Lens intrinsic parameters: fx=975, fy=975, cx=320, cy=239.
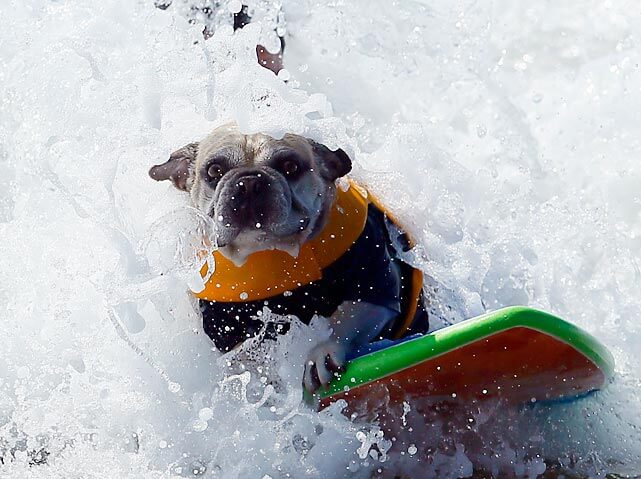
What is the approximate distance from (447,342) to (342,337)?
44 centimetres

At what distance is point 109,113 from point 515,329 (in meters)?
1.87

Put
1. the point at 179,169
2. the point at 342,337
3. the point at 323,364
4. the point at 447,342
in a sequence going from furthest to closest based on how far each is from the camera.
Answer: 1. the point at 179,169
2. the point at 342,337
3. the point at 323,364
4. the point at 447,342

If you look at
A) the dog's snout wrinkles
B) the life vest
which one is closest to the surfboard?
the life vest

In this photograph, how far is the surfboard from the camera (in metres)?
3.28

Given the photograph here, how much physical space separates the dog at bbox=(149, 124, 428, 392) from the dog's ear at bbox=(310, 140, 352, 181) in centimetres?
3

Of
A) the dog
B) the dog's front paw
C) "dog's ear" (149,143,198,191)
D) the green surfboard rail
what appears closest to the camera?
the green surfboard rail

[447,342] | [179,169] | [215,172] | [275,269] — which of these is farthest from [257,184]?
[447,342]

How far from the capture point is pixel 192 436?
335cm

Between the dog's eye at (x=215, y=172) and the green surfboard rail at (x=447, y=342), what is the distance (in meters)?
0.85

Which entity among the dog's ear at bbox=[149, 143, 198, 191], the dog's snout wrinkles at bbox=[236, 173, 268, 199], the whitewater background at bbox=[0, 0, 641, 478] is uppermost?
the dog's snout wrinkles at bbox=[236, 173, 268, 199]

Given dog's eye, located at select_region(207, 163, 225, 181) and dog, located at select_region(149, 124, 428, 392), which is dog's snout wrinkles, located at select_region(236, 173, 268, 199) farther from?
dog's eye, located at select_region(207, 163, 225, 181)

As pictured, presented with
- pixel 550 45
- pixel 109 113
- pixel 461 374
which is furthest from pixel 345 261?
pixel 550 45

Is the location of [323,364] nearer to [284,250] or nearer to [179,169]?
[284,250]

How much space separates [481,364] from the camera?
335 cm
